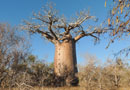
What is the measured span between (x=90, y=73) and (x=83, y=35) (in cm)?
234

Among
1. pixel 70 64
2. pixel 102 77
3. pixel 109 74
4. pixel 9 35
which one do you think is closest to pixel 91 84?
pixel 102 77

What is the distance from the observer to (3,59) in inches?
235

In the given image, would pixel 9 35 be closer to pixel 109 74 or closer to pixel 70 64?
pixel 70 64

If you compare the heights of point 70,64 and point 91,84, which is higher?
point 70,64

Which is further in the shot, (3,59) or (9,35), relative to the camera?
(9,35)

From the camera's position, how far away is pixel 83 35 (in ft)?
24.6

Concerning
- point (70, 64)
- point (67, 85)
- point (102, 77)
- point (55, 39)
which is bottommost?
point (67, 85)

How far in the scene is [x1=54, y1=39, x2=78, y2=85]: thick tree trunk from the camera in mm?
6844

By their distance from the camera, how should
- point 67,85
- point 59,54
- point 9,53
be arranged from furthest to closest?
point 59,54
point 67,85
point 9,53

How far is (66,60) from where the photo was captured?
6965 mm

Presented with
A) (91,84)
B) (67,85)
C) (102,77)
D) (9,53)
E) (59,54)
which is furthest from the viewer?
(59,54)

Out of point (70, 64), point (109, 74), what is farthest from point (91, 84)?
point (70, 64)

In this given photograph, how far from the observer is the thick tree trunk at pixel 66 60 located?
6844 mm

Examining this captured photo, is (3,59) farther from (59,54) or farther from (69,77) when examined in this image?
(69,77)
